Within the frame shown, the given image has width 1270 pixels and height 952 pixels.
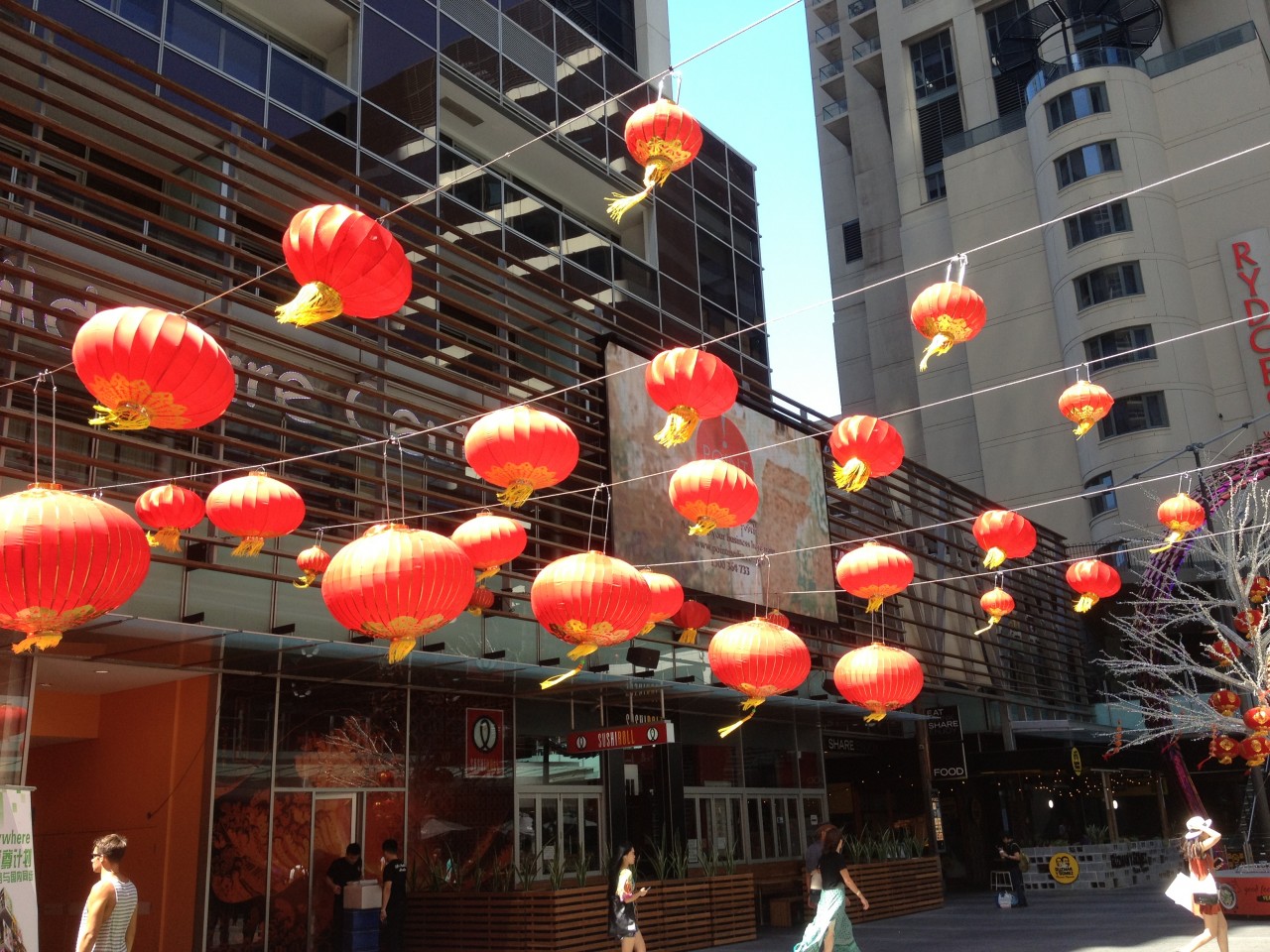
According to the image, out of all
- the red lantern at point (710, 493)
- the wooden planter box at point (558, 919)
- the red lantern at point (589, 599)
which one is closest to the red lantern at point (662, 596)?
the red lantern at point (710, 493)

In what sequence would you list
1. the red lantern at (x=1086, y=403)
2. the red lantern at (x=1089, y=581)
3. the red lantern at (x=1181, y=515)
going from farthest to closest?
1. the red lantern at (x=1181, y=515)
2. the red lantern at (x=1089, y=581)
3. the red lantern at (x=1086, y=403)

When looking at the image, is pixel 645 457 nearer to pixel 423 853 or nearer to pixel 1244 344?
pixel 423 853

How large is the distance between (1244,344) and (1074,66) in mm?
11814

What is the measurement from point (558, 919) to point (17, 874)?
6.41 m

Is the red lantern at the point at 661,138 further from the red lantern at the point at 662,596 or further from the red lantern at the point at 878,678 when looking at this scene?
the red lantern at the point at 878,678

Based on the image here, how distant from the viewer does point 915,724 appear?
24062 millimetres

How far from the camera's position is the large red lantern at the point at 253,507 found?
9906 millimetres

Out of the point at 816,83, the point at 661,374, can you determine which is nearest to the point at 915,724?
the point at 661,374

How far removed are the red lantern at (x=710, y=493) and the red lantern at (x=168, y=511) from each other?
4.67 metres

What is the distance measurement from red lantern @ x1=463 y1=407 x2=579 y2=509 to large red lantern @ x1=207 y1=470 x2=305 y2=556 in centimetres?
200

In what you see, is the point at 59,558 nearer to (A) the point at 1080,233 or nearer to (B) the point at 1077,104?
(A) the point at 1080,233

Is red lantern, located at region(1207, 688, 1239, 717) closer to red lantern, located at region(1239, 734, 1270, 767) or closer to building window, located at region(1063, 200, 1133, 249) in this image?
red lantern, located at region(1239, 734, 1270, 767)

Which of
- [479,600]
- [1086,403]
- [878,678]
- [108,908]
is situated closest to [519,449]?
[108,908]

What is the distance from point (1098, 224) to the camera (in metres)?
38.8
